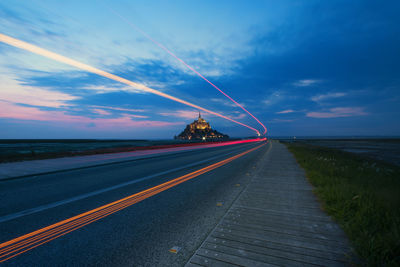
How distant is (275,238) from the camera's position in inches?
A: 115

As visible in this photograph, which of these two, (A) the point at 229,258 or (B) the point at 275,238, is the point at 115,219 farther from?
(B) the point at 275,238

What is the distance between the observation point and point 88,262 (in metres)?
2.51

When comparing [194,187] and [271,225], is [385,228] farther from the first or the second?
[194,187]

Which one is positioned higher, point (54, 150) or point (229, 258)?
point (229, 258)

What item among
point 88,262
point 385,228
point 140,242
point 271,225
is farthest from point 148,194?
point 385,228

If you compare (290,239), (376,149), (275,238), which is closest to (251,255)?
(275,238)

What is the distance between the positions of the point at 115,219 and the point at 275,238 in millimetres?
3223

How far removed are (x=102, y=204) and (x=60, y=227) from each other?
1.24m

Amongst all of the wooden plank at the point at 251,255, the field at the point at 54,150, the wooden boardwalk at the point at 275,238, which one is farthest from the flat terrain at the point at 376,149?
the field at the point at 54,150

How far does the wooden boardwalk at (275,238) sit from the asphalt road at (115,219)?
35cm

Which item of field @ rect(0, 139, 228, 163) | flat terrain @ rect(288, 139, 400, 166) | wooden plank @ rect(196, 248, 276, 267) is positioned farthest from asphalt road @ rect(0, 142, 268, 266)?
flat terrain @ rect(288, 139, 400, 166)

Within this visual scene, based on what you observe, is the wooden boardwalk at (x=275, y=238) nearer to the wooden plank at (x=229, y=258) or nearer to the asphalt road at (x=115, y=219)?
the wooden plank at (x=229, y=258)

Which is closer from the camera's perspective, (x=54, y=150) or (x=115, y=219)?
(x=115, y=219)

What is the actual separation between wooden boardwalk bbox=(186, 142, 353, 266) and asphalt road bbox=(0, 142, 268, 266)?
354 mm
